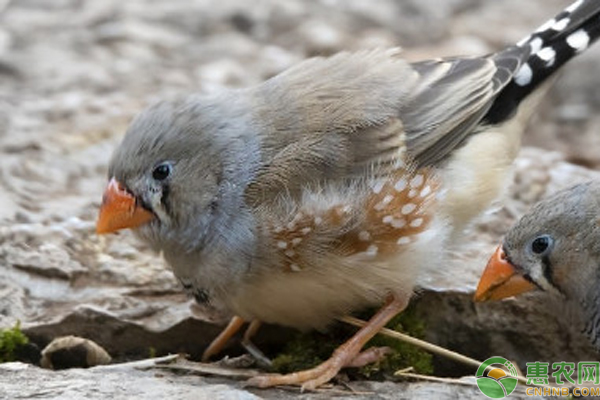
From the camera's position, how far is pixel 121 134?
632 cm

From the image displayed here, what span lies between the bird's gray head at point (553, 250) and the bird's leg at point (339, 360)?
0.41m

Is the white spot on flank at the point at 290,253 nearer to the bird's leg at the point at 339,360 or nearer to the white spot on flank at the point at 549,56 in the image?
the bird's leg at the point at 339,360

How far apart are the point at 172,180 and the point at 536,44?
1.98 m

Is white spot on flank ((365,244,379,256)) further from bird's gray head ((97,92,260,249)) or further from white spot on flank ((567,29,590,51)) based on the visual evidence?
white spot on flank ((567,29,590,51))

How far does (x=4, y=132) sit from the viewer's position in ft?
20.3

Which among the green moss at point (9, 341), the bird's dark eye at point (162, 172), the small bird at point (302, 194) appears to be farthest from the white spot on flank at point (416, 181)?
the green moss at point (9, 341)

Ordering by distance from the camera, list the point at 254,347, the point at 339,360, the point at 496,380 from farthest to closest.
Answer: the point at 254,347 < the point at 339,360 < the point at 496,380

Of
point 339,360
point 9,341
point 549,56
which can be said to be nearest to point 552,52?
point 549,56

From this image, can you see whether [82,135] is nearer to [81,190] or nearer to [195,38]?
[81,190]

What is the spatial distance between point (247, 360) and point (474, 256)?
1289 millimetres

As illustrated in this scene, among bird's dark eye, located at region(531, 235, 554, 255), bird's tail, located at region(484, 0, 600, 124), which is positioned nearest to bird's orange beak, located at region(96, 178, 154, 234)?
bird's dark eye, located at region(531, 235, 554, 255)

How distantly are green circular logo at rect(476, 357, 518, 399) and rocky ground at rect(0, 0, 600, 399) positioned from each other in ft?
0.35

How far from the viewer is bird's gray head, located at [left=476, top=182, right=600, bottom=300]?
14.0 ft

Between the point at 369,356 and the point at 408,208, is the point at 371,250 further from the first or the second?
the point at 369,356
